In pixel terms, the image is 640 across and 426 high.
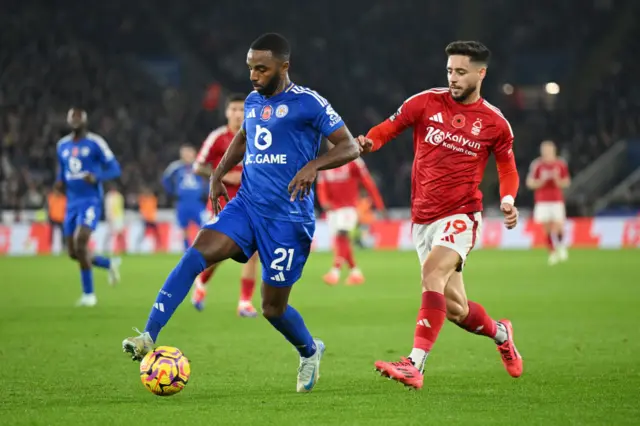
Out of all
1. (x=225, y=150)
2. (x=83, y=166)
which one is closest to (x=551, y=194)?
(x=83, y=166)

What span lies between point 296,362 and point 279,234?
7.19 ft

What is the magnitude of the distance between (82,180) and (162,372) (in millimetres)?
8173

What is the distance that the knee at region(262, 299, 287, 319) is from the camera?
7.35 meters

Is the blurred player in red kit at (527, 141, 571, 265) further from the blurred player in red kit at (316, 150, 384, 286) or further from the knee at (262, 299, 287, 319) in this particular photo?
the knee at (262, 299, 287, 319)

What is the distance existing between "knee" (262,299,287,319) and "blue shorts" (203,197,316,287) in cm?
16

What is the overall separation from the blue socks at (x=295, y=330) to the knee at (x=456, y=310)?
1100 mm

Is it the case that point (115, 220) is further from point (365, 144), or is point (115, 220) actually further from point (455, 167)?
point (365, 144)

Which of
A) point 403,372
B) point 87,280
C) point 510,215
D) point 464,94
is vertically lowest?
point 87,280

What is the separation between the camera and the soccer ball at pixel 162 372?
6.79m

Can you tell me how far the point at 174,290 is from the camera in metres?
6.95

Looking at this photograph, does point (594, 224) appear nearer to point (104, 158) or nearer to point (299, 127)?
point (104, 158)

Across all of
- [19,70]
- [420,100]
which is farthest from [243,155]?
[19,70]

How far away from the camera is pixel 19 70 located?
34750 mm

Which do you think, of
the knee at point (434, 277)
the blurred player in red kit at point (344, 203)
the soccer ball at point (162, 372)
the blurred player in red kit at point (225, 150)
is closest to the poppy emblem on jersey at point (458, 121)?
the knee at point (434, 277)
